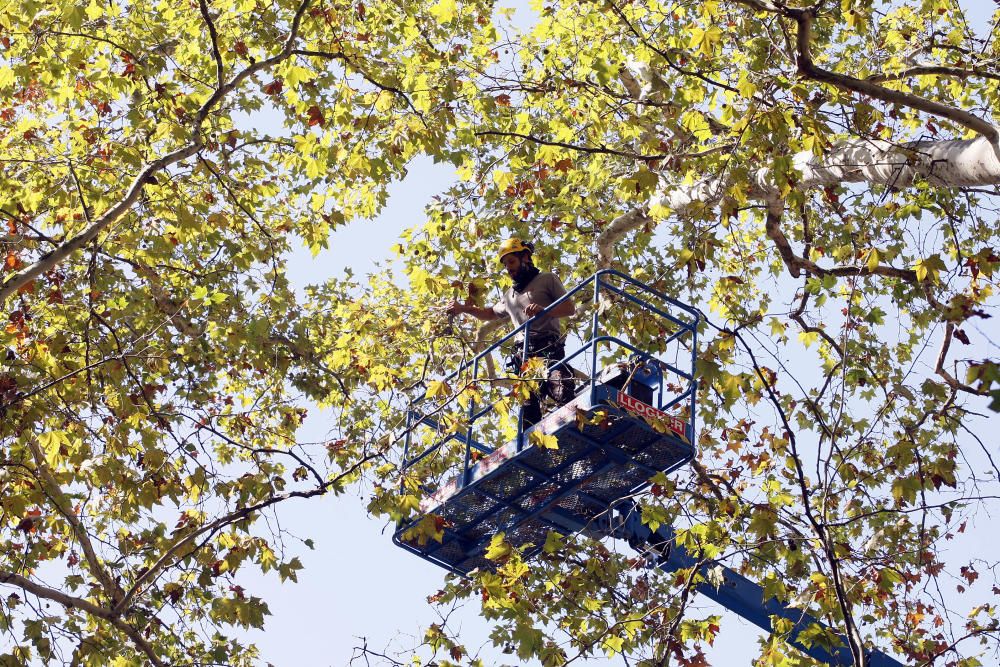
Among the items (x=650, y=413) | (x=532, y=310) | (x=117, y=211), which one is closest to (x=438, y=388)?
(x=532, y=310)

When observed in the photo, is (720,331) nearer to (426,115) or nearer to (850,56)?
(426,115)

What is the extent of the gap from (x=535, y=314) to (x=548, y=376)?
0.60m

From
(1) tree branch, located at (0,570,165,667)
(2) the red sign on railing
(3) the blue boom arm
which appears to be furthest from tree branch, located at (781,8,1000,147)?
(1) tree branch, located at (0,570,165,667)

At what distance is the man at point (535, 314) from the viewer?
10297 millimetres

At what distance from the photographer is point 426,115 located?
36.1 feet

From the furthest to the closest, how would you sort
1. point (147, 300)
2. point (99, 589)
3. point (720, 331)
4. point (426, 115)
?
1. point (147, 300)
2. point (426, 115)
3. point (99, 589)
4. point (720, 331)

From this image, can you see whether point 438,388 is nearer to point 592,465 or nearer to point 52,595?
point 592,465

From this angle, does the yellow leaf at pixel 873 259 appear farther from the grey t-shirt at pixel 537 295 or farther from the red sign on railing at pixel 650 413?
the grey t-shirt at pixel 537 295

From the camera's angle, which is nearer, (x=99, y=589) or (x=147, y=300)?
(x=99, y=589)

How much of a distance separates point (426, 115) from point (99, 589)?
5006 millimetres

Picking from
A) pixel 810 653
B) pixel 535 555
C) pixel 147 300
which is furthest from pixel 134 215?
pixel 810 653

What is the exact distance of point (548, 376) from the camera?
33.7ft

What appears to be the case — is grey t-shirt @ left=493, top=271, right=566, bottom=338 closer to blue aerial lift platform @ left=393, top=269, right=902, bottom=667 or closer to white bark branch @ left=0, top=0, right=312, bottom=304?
blue aerial lift platform @ left=393, top=269, right=902, bottom=667

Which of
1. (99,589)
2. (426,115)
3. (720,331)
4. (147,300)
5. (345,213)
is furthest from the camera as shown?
(345,213)
